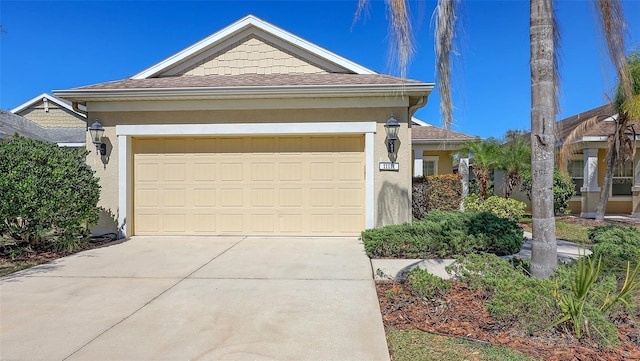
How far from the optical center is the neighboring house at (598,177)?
12750 mm

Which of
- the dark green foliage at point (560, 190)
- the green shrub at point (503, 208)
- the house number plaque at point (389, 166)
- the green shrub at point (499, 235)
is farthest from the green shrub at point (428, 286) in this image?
the dark green foliage at point (560, 190)

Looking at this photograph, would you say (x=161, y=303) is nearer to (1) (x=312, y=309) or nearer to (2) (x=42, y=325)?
(2) (x=42, y=325)

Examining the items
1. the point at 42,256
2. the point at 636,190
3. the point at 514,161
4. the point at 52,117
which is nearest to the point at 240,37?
the point at 42,256

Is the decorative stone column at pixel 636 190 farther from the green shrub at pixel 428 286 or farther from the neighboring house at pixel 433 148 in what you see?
the green shrub at pixel 428 286

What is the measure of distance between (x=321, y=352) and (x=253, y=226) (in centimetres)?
565

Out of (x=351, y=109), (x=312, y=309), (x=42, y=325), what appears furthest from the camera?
(x=351, y=109)

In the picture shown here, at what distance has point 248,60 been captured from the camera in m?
9.78

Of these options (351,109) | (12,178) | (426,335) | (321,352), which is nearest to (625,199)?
(351,109)

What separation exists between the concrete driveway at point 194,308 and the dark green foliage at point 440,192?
506 centimetres

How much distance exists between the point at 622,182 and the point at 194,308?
16.6 m

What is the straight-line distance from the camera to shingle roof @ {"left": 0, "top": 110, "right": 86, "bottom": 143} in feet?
43.4

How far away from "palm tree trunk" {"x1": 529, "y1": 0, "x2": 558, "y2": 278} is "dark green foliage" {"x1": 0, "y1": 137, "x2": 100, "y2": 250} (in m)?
7.64

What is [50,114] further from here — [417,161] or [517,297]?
[517,297]

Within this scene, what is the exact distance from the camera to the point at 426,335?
3.21 meters
